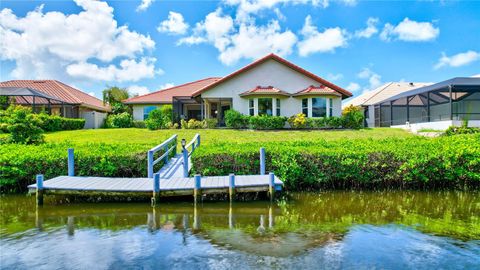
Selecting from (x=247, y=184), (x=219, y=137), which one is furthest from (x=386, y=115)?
(x=247, y=184)

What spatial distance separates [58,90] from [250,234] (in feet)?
119

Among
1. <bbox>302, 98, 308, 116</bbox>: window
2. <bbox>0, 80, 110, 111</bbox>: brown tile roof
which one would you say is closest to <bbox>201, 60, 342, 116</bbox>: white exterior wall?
<bbox>302, 98, 308, 116</bbox>: window

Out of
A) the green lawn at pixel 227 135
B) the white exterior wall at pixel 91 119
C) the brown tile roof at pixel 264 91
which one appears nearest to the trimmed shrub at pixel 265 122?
the green lawn at pixel 227 135

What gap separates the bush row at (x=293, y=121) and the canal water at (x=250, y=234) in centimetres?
1617

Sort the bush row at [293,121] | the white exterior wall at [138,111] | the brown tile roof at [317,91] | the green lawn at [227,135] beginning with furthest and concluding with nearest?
the white exterior wall at [138,111] < the brown tile roof at [317,91] < the bush row at [293,121] < the green lawn at [227,135]

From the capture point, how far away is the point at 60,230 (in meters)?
8.49

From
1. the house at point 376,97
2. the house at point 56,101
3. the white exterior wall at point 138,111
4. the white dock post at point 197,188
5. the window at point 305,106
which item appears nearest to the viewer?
the white dock post at point 197,188

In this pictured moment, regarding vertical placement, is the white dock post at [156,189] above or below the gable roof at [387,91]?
below

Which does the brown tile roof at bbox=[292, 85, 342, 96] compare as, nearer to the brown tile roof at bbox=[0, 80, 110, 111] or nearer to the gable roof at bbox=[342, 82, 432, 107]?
the gable roof at bbox=[342, 82, 432, 107]

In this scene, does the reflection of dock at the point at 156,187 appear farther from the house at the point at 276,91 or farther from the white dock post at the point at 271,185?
the house at the point at 276,91

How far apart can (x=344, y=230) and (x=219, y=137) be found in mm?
15860

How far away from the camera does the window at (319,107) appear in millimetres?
28766

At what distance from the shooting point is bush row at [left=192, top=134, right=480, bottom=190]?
40.6 feet

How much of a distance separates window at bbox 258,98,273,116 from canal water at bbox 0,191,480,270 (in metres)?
17.5
